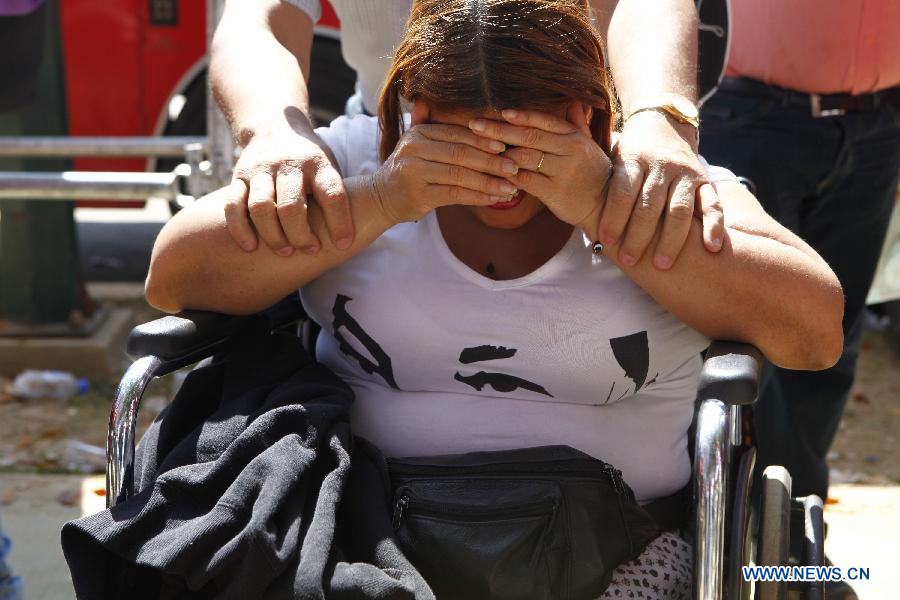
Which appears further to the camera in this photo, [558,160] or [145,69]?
[145,69]

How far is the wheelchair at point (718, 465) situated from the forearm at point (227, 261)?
0.16 ft

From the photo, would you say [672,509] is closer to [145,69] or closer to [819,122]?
[819,122]

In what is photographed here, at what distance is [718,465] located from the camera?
5.40 feet

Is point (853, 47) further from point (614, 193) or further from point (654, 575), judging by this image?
point (654, 575)

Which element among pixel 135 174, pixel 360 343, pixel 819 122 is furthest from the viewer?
pixel 135 174

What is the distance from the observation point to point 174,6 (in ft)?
17.7

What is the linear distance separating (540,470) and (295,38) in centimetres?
118

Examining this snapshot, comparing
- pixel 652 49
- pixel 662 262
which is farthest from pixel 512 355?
pixel 652 49

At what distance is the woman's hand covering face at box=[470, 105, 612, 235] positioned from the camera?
169 cm

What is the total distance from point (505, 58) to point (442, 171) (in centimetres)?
20

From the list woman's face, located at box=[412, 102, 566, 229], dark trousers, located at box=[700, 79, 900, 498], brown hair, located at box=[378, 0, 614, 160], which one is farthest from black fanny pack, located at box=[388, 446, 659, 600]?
dark trousers, located at box=[700, 79, 900, 498]

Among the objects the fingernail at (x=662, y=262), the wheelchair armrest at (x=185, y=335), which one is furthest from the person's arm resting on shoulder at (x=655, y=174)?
the wheelchair armrest at (x=185, y=335)

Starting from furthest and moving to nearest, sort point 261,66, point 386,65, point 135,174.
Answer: point 135,174, point 386,65, point 261,66

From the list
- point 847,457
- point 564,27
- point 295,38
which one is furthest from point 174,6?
point 564,27
